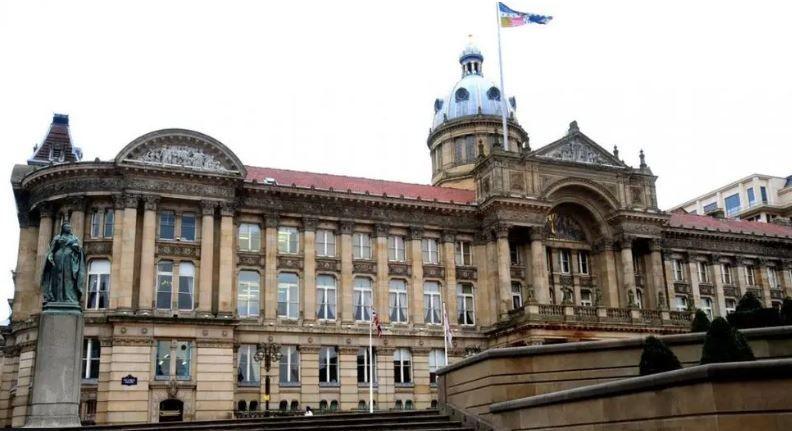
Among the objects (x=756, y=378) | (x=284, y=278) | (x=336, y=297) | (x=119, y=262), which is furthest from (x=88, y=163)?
(x=756, y=378)

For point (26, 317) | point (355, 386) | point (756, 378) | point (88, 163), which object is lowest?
point (756, 378)

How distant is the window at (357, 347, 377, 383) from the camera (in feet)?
164

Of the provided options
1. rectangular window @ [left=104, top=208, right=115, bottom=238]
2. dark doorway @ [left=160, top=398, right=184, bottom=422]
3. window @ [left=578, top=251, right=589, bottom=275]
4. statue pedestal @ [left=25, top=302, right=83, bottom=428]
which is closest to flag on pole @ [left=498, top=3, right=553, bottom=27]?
window @ [left=578, top=251, right=589, bottom=275]

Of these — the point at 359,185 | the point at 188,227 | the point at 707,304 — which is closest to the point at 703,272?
the point at 707,304

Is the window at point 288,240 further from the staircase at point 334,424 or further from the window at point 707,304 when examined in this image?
the window at point 707,304

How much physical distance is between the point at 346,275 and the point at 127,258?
13.5 meters

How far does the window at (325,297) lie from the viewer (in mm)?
50344

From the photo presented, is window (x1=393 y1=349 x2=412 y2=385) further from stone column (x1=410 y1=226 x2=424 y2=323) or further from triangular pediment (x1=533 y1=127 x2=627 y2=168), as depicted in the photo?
triangular pediment (x1=533 y1=127 x2=627 y2=168)

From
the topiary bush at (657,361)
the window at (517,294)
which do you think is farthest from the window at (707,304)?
the topiary bush at (657,361)

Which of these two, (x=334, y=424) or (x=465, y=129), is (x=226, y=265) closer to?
(x=334, y=424)

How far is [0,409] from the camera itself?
46.3m

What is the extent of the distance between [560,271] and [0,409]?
3719cm

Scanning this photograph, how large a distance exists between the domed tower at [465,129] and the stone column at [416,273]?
53.5 ft

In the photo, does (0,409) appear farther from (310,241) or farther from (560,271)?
(560,271)
